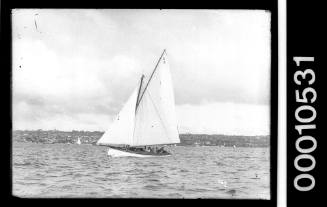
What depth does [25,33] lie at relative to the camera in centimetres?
502

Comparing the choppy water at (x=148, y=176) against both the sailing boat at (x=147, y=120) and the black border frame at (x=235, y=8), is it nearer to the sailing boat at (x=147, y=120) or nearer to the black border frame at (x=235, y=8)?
the black border frame at (x=235, y=8)

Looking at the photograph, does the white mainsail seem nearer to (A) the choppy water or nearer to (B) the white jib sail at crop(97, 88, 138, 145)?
(B) the white jib sail at crop(97, 88, 138, 145)

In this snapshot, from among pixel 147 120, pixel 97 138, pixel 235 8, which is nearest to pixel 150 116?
pixel 147 120

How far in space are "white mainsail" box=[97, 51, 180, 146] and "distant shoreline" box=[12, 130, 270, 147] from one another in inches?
5.0

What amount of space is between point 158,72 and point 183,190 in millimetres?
1284

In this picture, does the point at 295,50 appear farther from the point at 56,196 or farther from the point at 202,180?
the point at 56,196

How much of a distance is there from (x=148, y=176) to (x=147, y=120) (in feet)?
2.96

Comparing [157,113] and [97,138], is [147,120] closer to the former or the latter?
[157,113]

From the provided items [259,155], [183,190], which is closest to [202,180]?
[183,190]

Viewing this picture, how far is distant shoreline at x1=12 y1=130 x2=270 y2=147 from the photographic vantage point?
5016 millimetres

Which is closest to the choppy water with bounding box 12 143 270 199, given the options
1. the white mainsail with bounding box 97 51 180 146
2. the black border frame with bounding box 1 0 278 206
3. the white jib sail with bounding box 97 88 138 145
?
the black border frame with bounding box 1 0 278 206

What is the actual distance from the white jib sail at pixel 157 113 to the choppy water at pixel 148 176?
415 millimetres

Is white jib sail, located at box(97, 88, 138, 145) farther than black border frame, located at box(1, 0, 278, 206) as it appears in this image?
Yes
